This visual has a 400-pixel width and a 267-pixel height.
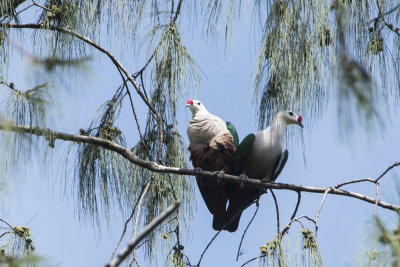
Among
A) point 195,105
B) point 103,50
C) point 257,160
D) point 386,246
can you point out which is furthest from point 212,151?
point 386,246

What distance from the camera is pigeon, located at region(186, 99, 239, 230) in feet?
10.4

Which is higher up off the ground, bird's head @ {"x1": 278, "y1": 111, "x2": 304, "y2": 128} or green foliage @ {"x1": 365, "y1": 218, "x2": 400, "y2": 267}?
bird's head @ {"x1": 278, "y1": 111, "x2": 304, "y2": 128}

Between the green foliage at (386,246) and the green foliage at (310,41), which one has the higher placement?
the green foliage at (310,41)

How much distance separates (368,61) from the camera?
7.42 ft

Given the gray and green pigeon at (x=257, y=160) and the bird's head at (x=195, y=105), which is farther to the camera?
the bird's head at (x=195, y=105)

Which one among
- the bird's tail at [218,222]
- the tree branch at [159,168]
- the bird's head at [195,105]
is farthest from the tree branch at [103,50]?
the bird's tail at [218,222]

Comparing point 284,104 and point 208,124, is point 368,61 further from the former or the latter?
point 208,124

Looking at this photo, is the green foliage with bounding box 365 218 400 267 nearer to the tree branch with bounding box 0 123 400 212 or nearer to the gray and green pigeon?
the tree branch with bounding box 0 123 400 212

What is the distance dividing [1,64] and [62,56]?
257mm

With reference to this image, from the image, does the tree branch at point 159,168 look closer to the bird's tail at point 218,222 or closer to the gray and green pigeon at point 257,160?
the gray and green pigeon at point 257,160

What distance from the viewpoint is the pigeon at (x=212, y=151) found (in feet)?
10.4

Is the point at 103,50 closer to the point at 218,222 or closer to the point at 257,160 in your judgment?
the point at 257,160

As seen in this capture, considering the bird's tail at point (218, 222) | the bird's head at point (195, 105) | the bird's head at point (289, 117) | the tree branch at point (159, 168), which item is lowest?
the bird's tail at point (218, 222)

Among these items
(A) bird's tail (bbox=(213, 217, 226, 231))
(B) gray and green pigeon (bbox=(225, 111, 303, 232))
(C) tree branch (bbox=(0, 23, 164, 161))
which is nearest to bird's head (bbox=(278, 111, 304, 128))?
(B) gray and green pigeon (bbox=(225, 111, 303, 232))
